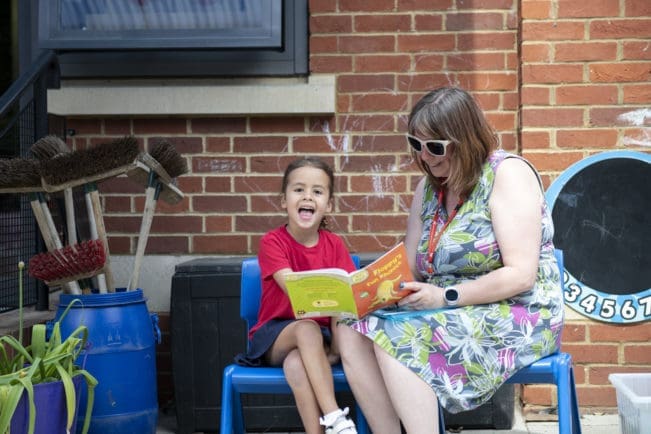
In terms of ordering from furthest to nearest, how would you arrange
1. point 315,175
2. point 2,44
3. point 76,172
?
point 2,44 < point 76,172 < point 315,175

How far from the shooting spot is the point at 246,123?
415 centimetres

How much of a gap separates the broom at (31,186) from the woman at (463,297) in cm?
125

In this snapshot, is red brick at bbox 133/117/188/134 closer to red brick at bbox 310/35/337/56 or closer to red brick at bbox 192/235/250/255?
red brick at bbox 192/235/250/255

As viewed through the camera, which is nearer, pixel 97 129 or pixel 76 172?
pixel 76 172

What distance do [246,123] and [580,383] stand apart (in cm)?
194

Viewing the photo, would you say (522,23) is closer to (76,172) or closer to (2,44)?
(76,172)

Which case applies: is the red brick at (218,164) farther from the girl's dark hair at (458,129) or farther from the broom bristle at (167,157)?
the girl's dark hair at (458,129)

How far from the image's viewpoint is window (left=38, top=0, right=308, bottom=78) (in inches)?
153

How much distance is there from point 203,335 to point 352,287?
1344mm

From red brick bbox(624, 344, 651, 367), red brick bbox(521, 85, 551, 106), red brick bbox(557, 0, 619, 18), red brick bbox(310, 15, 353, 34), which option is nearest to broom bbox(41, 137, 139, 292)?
red brick bbox(310, 15, 353, 34)

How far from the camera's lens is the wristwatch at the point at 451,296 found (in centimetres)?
263

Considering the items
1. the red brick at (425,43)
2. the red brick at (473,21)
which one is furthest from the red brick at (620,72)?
the red brick at (425,43)

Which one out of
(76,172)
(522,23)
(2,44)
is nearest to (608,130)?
(522,23)

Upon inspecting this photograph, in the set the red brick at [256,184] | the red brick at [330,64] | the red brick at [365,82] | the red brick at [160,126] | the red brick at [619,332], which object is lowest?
the red brick at [619,332]
